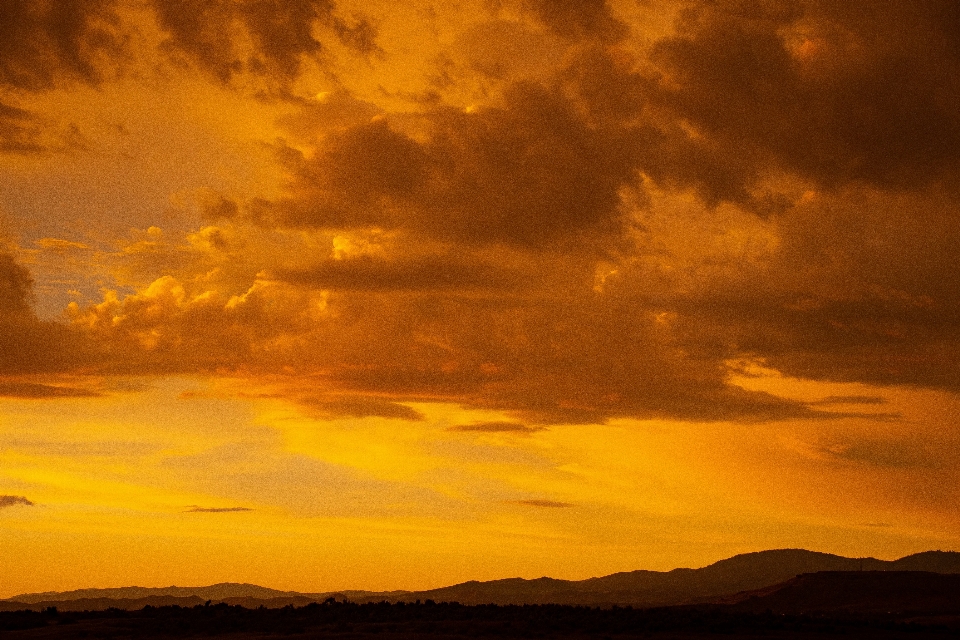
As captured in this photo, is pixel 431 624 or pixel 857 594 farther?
pixel 857 594

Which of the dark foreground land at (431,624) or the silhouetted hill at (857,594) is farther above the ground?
the silhouetted hill at (857,594)

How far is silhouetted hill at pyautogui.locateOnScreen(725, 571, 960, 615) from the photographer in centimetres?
11906

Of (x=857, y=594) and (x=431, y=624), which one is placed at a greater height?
(x=857, y=594)

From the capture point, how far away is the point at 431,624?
61.7m

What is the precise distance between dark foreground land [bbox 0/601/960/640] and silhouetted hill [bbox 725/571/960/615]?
49151 millimetres

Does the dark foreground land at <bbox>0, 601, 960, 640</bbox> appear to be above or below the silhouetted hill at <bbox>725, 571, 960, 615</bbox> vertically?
below

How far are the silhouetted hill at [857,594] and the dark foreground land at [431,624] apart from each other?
4915cm

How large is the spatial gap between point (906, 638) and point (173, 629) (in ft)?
136

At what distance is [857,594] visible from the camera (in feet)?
433

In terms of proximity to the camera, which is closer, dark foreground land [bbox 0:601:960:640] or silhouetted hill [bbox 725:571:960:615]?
dark foreground land [bbox 0:601:960:640]

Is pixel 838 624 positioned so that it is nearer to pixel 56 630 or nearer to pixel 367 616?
pixel 367 616

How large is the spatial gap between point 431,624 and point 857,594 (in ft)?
283

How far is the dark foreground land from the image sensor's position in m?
59.0

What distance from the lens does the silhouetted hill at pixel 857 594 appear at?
4688 inches
